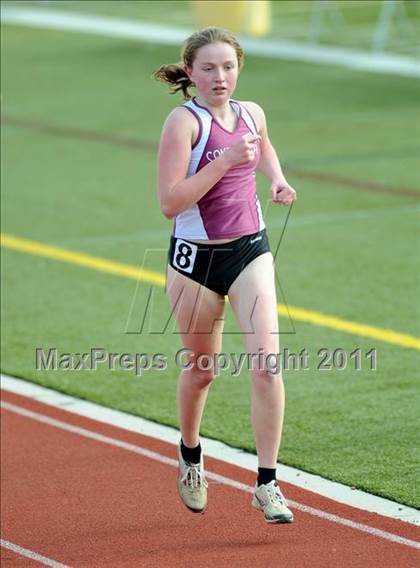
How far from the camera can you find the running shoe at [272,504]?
6281mm

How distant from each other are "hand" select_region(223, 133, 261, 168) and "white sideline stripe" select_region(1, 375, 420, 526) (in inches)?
76.5

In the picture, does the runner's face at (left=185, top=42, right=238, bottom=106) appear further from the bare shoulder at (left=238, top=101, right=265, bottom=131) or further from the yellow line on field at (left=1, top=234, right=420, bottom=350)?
the yellow line on field at (left=1, top=234, right=420, bottom=350)

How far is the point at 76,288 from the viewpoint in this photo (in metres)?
11.8

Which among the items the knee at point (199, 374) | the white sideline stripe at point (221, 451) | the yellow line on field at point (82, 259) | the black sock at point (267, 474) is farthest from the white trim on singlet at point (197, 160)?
the yellow line on field at point (82, 259)

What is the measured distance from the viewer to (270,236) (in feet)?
44.2

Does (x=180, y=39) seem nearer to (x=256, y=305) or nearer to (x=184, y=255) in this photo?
(x=184, y=255)

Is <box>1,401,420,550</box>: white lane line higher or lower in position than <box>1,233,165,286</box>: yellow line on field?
higher

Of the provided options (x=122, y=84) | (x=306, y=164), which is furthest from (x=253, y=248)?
(x=122, y=84)

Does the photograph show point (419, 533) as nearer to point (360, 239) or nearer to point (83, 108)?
point (360, 239)

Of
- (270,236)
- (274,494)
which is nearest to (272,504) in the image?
(274,494)

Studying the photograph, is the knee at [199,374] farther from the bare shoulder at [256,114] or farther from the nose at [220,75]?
the nose at [220,75]

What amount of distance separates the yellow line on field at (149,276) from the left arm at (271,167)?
11.9 ft

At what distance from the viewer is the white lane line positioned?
663cm

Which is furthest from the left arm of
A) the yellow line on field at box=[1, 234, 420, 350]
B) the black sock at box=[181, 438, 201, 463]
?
the yellow line on field at box=[1, 234, 420, 350]
